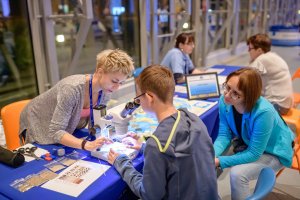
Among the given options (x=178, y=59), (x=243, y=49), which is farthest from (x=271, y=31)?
(x=178, y=59)

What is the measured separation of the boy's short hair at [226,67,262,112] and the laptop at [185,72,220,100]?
1.00 metres

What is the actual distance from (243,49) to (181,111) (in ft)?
30.7

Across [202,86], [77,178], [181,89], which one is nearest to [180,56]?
[181,89]

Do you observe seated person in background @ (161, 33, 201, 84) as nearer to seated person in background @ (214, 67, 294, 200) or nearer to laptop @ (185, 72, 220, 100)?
laptop @ (185, 72, 220, 100)

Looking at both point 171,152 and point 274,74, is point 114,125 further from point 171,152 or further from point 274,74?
point 274,74

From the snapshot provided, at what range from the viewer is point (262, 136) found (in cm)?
177

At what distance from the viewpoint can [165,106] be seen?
4.32 ft

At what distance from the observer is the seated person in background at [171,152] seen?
1197mm

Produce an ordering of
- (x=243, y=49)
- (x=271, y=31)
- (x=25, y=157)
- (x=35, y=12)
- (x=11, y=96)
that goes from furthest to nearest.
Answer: (x=271, y=31), (x=243, y=49), (x=11, y=96), (x=35, y=12), (x=25, y=157)

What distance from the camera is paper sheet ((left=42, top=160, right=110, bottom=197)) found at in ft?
4.37

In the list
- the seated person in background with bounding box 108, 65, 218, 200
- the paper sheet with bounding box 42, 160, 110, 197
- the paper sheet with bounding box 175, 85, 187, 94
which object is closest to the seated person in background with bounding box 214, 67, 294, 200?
the seated person in background with bounding box 108, 65, 218, 200

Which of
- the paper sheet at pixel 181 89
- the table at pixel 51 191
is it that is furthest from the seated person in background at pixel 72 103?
the paper sheet at pixel 181 89

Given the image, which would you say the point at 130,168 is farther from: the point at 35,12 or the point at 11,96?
the point at 11,96

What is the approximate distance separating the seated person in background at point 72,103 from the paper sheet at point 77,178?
5.3 inches
